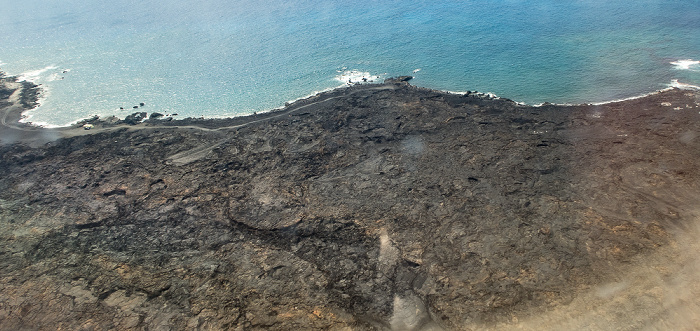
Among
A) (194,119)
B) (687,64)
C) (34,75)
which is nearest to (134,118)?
(194,119)

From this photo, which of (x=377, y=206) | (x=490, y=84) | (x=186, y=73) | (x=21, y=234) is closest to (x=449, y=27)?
(x=490, y=84)

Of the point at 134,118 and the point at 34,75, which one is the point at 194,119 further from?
the point at 34,75

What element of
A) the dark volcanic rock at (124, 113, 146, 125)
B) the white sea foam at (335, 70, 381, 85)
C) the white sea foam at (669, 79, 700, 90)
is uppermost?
the dark volcanic rock at (124, 113, 146, 125)

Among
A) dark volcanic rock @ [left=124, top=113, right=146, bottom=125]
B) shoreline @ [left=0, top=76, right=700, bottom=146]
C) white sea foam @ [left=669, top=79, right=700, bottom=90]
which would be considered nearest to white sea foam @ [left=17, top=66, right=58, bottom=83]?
shoreline @ [left=0, top=76, right=700, bottom=146]

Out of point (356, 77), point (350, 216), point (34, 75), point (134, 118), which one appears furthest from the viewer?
point (34, 75)

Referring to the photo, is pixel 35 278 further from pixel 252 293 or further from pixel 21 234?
pixel 252 293

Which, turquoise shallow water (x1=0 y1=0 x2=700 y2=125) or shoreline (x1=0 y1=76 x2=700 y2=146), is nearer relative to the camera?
shoreline (x1=0 y1=76 x2=700 y2=146)

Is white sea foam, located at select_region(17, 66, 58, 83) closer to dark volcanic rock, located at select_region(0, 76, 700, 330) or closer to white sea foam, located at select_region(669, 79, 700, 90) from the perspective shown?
dark volcanic rock, located at select_region(0, 76, 700, 330)
